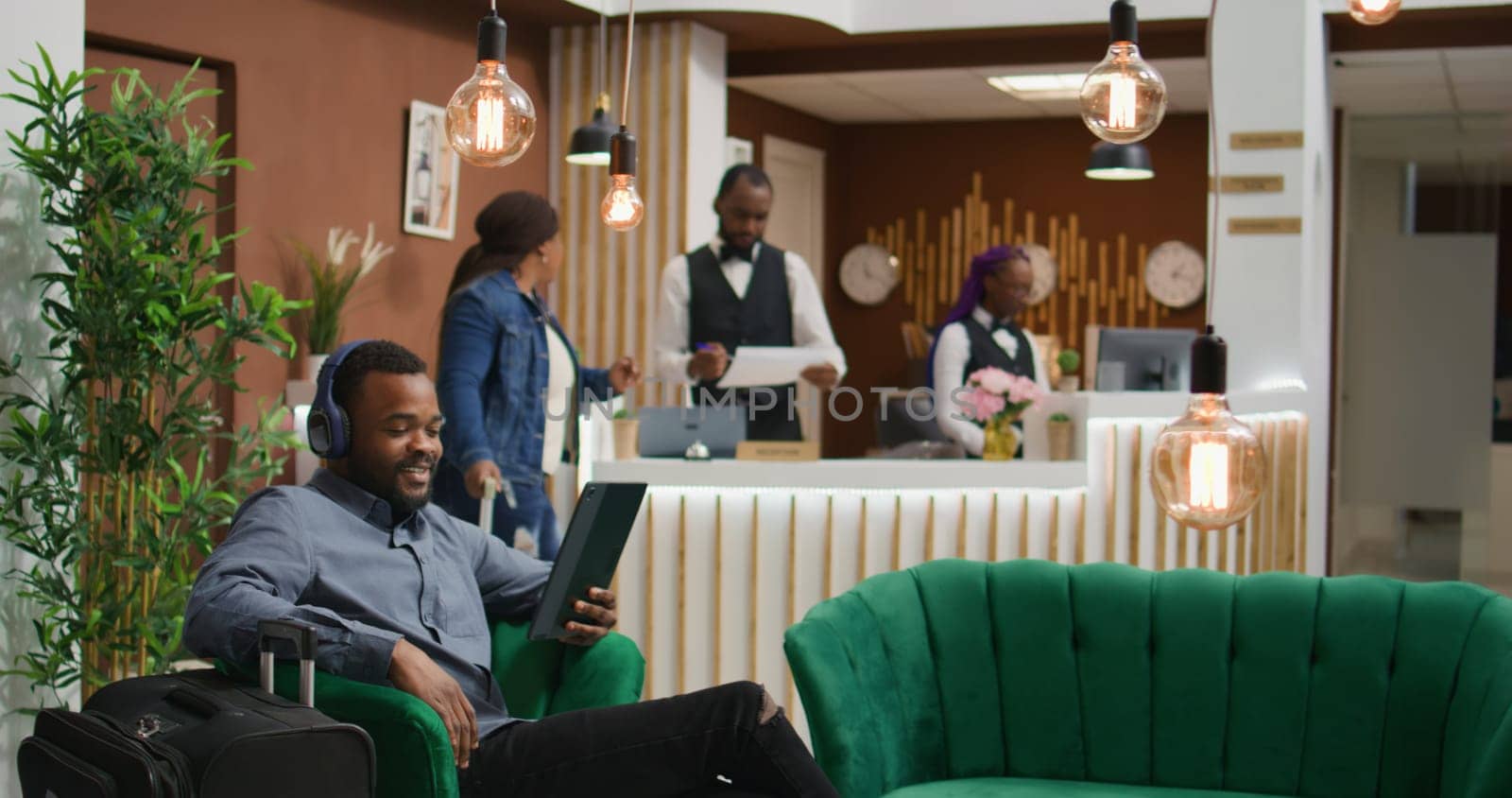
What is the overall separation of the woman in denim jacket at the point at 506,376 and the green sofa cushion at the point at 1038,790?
61.2 inches

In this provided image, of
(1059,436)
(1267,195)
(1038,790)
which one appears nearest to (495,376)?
(1059,436)

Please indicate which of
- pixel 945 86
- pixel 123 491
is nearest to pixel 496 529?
pixel 123 491

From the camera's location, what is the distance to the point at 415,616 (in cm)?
297

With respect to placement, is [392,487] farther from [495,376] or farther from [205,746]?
[495,376]

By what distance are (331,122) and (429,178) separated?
26.2 inches

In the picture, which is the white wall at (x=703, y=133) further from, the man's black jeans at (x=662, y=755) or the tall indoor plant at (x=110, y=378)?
the man's black jeans at (x=662, y=755)

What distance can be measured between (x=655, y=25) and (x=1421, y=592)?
5.63 meters

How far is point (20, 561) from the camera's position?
4.08m

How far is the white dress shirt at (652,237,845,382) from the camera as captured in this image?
5645 mm

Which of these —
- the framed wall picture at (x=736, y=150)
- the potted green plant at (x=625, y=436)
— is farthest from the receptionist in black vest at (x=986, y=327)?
the framed wall picture at (x=736, y=150)

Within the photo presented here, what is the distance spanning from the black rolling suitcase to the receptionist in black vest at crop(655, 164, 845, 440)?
306cm

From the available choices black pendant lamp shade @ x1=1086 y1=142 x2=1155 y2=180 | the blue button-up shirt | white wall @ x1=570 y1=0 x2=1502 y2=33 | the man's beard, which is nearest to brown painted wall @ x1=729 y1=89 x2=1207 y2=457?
white wall @ x1=570 y1=0 x2=1502 y2=33

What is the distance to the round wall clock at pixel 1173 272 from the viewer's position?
424 inches

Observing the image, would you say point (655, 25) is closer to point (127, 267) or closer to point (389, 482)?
point (127, 267)
